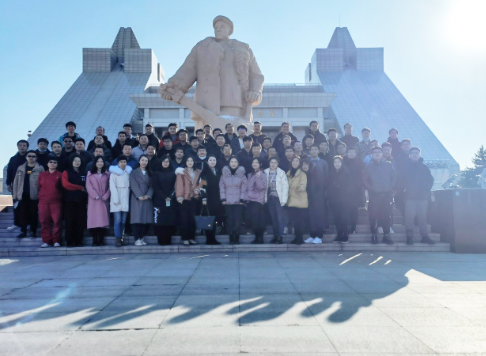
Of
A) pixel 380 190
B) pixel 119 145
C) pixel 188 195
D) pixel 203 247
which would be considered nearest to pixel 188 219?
pixel 188 195

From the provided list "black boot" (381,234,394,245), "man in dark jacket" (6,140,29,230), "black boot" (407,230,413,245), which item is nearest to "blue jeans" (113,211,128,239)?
"man in dark jacket" (6,140,29,230)

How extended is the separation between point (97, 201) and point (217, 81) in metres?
4.21

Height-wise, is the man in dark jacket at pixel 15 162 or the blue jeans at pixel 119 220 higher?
the man in dark jacket at pixel 15 162

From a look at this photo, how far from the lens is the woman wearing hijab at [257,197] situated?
615cm

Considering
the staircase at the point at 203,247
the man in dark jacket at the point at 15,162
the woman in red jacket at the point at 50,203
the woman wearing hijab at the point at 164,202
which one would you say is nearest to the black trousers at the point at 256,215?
the staircase at the point at 203,247

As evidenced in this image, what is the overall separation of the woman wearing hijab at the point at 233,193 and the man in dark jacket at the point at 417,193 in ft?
8.78

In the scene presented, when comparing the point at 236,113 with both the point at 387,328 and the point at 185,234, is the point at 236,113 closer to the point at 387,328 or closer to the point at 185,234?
the point at 185,234

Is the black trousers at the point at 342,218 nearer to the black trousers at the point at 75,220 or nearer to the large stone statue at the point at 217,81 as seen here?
the large stone statue at the point at 217,81

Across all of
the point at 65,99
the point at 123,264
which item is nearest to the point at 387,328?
the point at 123,264

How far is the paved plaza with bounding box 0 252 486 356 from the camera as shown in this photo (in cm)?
223

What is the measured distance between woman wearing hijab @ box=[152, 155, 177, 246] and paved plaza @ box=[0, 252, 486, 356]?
131 cm

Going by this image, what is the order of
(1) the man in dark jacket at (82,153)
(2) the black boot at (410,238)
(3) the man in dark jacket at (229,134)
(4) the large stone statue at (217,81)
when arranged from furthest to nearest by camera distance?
→ (4) the large stone statue at (217,81), (3) the man in dark jacket at (229,134), (1) the man in dark jacket at (82,153), (2) the black boot at (410,238)

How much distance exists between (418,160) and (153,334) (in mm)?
5470

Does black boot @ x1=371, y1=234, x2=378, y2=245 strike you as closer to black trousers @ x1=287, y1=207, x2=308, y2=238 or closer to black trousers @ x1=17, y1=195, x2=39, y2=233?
black trousers @ x1=287, y1=207, x2=308, y2=238
